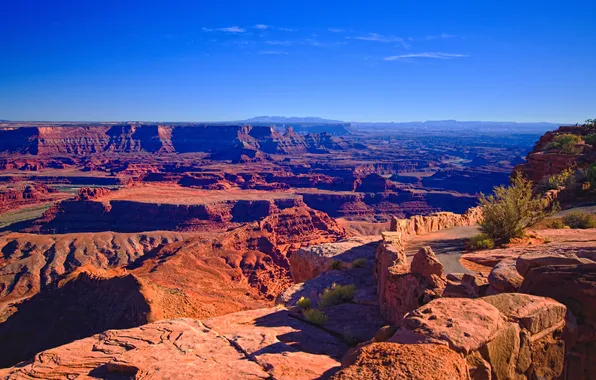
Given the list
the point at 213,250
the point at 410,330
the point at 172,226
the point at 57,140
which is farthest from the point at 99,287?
the point at 57,140

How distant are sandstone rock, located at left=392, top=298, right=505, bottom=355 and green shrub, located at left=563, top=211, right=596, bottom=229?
1331 centimetres

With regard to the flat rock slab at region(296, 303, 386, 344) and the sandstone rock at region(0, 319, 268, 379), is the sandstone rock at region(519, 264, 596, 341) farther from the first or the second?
the sandstone rock at region(0, 319, 268, 379)

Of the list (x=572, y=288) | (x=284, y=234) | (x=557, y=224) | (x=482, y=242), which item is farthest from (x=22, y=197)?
(x=572, y=288)

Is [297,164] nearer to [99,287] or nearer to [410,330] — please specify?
[99,287]

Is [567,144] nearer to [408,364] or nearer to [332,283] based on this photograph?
[332,283]

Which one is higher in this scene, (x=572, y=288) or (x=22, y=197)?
(x=572, y=288)

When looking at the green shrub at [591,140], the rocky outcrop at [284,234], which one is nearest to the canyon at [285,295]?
the rocky outcrop at [284,234]

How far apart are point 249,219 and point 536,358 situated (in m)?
78.9

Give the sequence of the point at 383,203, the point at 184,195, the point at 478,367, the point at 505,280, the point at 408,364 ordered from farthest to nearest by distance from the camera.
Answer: the point at 383,203, the point at 184,195, the point at 505,280, the point at 478,367, the point at 408,364

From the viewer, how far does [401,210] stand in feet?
309

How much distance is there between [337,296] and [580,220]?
1101 cm

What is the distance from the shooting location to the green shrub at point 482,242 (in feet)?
44.9

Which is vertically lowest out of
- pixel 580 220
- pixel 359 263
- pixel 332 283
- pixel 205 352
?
pixel 332 283

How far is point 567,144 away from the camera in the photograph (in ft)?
100.0
